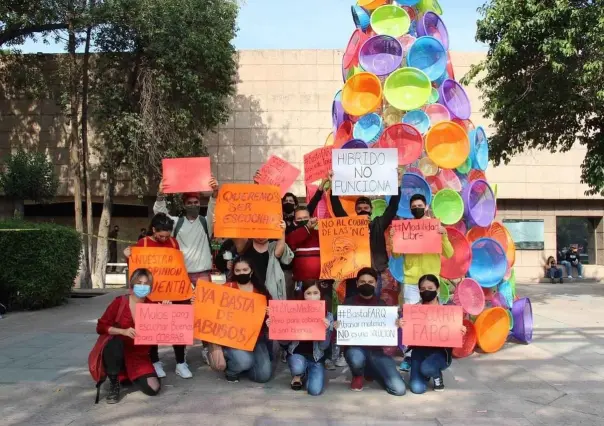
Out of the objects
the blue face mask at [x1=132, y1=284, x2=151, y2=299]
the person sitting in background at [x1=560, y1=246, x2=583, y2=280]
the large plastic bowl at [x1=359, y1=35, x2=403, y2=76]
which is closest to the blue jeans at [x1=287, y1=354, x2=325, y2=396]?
the blue face mask at [x1=132, y1=284, x2=151, y2=299]

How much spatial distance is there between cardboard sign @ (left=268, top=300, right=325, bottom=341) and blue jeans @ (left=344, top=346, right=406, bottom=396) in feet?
1.29

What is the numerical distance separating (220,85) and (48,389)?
11935mm

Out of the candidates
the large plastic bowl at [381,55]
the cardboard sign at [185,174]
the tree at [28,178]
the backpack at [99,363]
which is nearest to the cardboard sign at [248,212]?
the cardboard sign at [185,174]

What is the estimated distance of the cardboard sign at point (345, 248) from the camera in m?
5.46

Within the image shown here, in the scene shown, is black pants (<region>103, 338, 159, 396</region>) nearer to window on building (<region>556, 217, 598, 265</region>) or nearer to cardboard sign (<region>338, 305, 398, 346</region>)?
cardboard sign (<region>338, 305, 398, 346</region>)

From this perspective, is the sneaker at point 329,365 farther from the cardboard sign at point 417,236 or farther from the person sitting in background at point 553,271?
the person sitting in background at point 553,271

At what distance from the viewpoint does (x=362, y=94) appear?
270 inches

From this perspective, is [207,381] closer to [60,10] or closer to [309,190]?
[309,190]

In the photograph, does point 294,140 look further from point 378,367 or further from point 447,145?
point 378,367

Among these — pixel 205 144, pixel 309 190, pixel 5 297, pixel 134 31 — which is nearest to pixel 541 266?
pixel 205 144

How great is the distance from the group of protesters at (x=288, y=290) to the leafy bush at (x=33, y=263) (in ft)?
16.8

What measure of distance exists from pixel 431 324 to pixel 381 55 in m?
3.70

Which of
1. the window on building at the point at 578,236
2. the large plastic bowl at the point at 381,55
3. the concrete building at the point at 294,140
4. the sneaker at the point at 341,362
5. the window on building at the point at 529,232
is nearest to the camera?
the sneaker at the point at 341,362

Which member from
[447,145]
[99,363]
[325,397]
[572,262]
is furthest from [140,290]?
[572,262]
